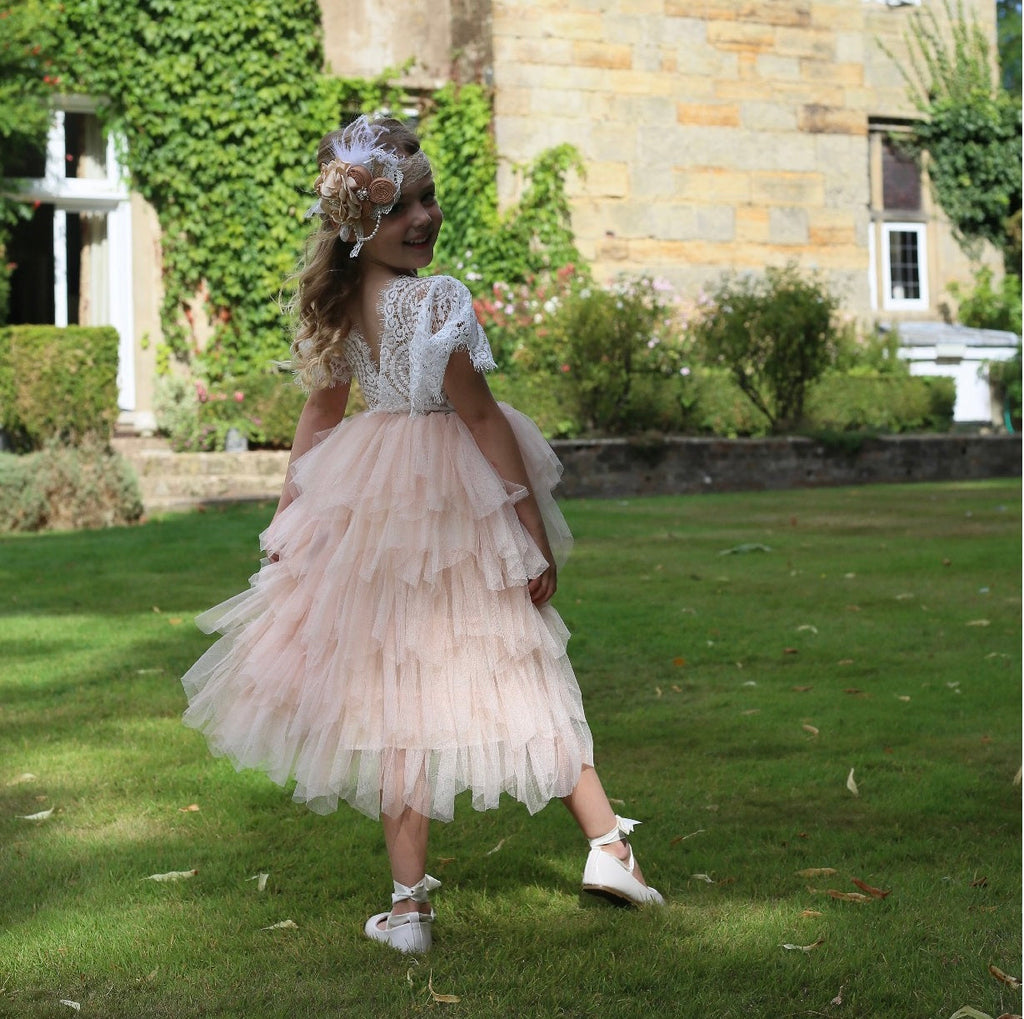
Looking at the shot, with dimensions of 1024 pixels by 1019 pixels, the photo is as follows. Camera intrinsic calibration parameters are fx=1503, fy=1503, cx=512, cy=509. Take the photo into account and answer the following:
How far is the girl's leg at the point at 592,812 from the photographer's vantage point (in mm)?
2842

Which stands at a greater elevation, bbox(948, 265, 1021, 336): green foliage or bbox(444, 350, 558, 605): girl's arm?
bbox(948, 265, 1021, 336): green foliage

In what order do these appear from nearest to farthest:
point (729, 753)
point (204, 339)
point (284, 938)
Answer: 1. point (284, 938)
2. point (729, 753)
3. point (204, 339)

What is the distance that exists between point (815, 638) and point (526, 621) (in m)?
3.03

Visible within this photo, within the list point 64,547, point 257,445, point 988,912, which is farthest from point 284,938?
point 257,445

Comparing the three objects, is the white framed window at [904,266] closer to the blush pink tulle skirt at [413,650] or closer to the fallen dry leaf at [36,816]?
the fallen dry leaf at [36,816]

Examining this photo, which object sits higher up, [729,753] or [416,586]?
[416,586]

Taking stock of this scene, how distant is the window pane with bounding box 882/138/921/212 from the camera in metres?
16.6

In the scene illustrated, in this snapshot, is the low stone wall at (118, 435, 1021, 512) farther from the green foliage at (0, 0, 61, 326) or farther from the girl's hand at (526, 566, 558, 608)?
the girl's hand at (526, 566, 558, 608)

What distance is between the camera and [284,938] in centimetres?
267

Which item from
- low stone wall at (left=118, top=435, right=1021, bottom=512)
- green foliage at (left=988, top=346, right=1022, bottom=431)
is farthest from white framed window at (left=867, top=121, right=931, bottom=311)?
low stone wall at (left=118, top=435, right=1021, bottom=512)

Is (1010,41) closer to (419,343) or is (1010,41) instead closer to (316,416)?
(316,416)

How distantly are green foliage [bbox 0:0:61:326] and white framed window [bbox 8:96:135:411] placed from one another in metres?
0.33

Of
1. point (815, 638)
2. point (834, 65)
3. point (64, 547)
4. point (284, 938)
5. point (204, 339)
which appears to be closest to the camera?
point (284, 938)

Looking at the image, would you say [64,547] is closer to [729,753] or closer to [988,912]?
[729,753]
